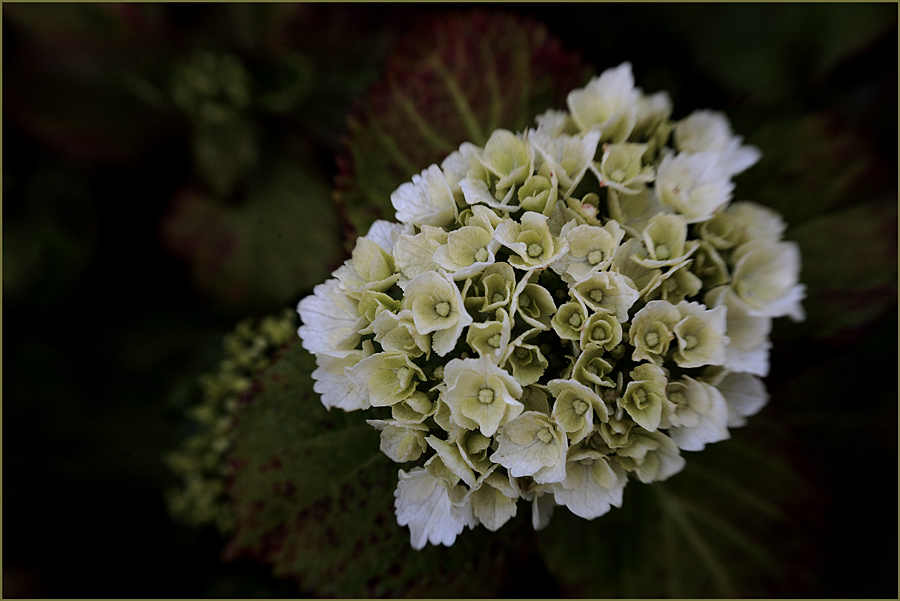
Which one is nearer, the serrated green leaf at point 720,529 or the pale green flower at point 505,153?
the pale green flower at point 505,153

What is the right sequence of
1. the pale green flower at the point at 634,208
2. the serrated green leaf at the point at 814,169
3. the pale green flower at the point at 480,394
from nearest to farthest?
the pale green flower at the point at 480,394 → the pale green flower at the point at 634,208 → the serrated green leaf at the point at 814,169

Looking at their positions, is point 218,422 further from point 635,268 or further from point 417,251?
point 635,268

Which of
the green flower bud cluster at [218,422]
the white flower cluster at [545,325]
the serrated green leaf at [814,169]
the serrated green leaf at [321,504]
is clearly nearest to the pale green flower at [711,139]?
the white flower cluster at [545,325]

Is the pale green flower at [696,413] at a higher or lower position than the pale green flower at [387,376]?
lower


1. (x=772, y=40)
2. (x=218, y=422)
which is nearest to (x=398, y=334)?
(x=218, y=422)

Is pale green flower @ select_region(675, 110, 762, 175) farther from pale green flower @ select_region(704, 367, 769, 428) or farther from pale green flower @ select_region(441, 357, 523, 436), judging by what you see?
pale green flower @ select_region(441, 357, 523, 436)

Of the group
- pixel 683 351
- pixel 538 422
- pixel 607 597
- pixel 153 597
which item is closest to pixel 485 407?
pixel 538 422

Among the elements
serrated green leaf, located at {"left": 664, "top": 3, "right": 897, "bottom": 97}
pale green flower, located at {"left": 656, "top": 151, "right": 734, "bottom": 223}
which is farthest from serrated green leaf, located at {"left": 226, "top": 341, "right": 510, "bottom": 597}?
serrated green leaf, located at {"left": 664, "top": 3, "right": 897, "bottom": 97}

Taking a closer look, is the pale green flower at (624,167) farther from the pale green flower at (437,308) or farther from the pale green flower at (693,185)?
the pale green flower at (437,308)
